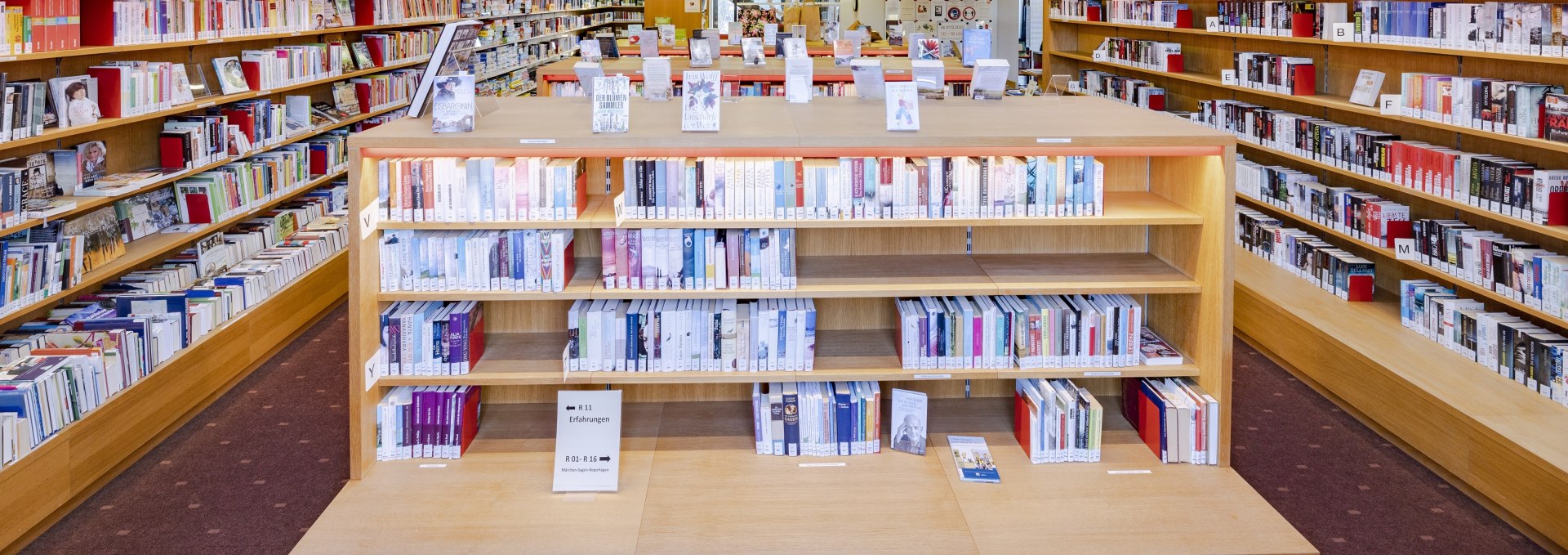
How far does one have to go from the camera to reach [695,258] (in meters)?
3.75

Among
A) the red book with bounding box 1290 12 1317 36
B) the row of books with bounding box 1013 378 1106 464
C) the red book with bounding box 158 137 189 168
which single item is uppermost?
the red book with bounding box 1290 12 1317 36

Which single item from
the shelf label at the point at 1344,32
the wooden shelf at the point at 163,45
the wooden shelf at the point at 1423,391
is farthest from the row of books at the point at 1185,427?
the wooden shelf at the point at 163,45

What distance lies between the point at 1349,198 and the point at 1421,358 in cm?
132

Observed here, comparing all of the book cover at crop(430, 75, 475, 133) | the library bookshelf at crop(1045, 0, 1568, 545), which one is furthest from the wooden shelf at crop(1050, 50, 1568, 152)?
the book cover at crop(430, 75, 475, 133)

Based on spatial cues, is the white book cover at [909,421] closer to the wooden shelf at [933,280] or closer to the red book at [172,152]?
the wooden shelf at [933,280]

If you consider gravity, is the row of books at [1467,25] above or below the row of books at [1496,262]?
above

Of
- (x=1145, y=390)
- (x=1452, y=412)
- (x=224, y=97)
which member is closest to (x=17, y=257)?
(x=224, y=97)

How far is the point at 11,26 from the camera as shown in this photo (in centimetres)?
452

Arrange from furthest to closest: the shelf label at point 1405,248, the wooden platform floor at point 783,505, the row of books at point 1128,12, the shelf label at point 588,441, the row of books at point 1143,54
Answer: the row of books at point 1143,54
the row of books at point 1128,12
the shelf label at point 1405,248
the shelf label at point 588,441
the wooden platform floor at point 783,505

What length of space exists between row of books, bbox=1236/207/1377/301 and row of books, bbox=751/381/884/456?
10.3ft

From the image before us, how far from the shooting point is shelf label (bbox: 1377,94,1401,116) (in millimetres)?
5613

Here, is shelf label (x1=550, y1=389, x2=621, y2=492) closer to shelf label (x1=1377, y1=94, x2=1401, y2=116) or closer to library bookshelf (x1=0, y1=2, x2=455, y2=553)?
library bookshelf (x1=0, y1=2, x2=455, y2=553)

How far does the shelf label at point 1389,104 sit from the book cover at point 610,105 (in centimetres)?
373

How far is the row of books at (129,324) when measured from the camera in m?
4.06
